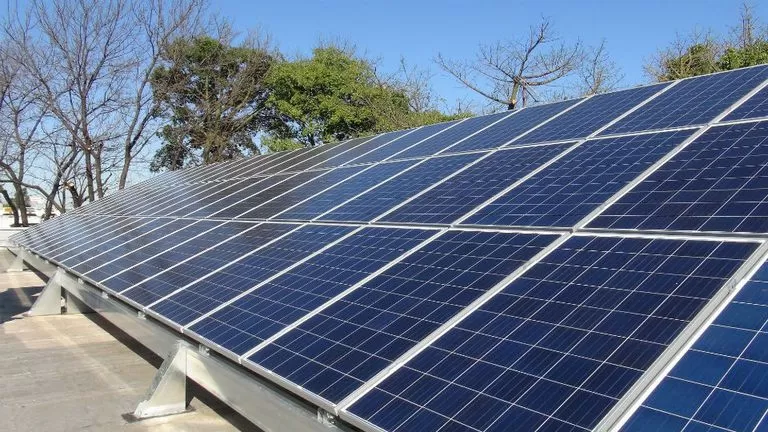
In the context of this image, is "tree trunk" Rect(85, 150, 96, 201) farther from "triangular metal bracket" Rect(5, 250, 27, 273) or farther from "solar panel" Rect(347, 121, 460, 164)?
"solar panel" Rect(347, 121, 460, 164)

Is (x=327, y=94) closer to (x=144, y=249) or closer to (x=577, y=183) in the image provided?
(x=144, y=249)

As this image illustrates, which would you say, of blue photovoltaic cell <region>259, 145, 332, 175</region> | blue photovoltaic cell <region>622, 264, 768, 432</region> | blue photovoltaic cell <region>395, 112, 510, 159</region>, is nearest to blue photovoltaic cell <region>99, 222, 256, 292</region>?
blue photovoltaic cell <region>395, 112, 510, 159</region>

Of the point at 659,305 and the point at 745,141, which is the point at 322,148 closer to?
the point at 745,141

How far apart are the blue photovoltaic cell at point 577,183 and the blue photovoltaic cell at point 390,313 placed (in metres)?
0.51

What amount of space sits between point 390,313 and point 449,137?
8.61 m

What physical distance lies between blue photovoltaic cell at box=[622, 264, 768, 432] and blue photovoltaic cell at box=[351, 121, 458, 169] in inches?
410

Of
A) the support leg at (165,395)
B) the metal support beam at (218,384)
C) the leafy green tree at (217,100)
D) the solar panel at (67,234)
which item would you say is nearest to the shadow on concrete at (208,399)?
the support leg at (165,395)

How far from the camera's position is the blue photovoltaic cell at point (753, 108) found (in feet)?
26.0

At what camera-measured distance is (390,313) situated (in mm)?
5840

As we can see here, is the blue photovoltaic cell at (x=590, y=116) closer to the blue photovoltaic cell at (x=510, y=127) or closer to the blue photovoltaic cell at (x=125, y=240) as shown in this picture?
the blue photovoltaic cell at (x=510, y=127)

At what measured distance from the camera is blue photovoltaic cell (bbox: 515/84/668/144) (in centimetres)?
1027

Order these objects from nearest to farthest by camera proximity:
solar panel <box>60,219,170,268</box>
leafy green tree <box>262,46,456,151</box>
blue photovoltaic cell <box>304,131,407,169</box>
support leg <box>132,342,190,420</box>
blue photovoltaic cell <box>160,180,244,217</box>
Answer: support leg <box>132,342,190,420</box> < solar panel <box>60,219,170,268</box> < blue photovoltaic cell <box>160,180,244,217</box> < blue photovoltaic cell <box>304,131,407,169</box> < leafy green tree <box>262,46,456,151</box>

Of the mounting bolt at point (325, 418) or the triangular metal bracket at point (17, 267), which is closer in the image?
the mounting bolt at point (325, 418)

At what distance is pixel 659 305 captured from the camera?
4.48m
